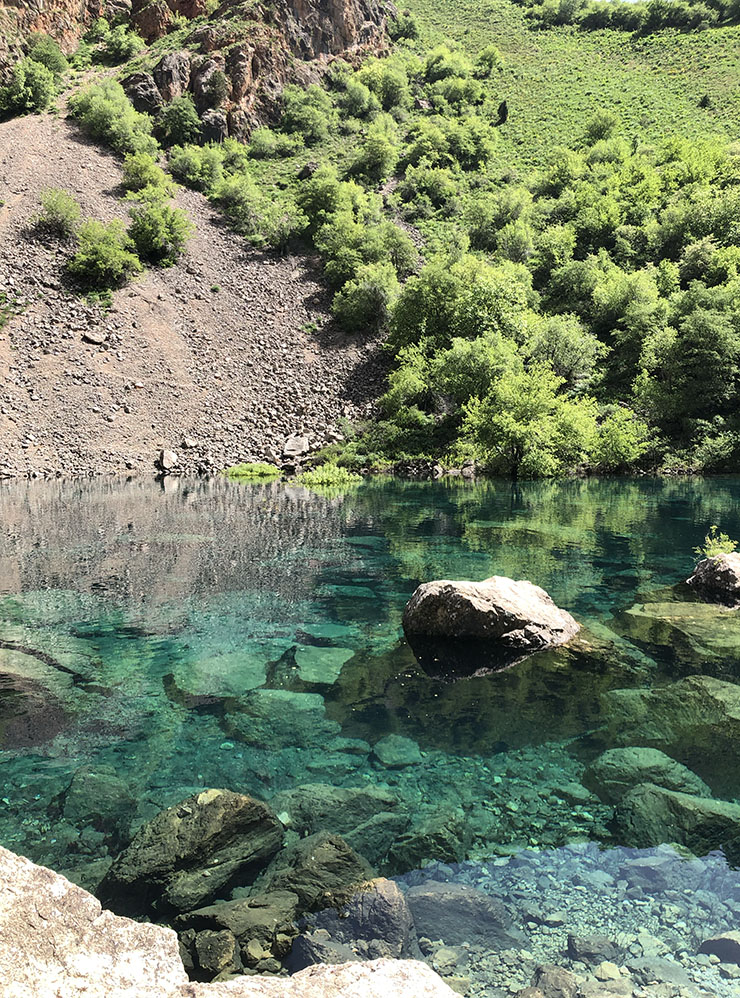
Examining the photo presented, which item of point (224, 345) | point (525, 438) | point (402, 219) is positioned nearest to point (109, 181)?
point (224, 345)

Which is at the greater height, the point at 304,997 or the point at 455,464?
the point at 304,997

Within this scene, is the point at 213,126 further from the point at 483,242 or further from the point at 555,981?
the point at 555,981

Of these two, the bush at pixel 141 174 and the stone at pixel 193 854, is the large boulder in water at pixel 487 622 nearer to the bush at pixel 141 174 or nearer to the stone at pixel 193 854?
the stone at pixel 193 854

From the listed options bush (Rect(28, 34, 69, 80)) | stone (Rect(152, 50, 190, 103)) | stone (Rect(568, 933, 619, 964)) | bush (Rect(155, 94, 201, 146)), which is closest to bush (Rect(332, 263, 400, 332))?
bush (Rect(155, 94, 201, 146))

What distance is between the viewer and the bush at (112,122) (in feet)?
179

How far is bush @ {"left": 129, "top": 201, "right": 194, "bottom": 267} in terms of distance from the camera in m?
46.8

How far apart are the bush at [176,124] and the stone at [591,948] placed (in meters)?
69.4

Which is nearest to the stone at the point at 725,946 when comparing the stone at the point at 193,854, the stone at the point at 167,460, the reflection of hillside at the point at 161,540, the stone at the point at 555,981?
the stone at the point at 555,981

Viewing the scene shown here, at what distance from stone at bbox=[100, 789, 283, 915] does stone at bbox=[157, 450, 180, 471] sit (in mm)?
32767

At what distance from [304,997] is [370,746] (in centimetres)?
346

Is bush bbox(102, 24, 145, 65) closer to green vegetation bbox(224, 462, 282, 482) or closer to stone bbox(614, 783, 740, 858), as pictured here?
green vegetation bbox(224, 462, 282, 482)

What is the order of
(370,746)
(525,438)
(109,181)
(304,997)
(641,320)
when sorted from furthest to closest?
(109,181), (641,320), (525,438), (370,746), (304,997)

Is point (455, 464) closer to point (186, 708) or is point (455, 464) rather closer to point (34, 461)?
point (34, 461)

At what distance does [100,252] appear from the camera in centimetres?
4306
